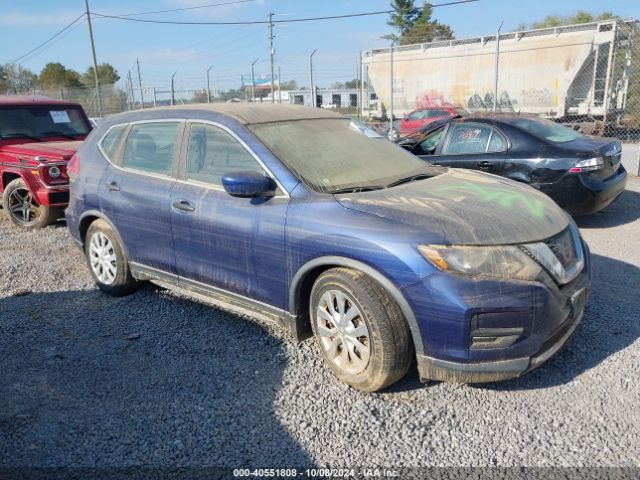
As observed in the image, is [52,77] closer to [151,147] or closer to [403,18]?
[403,18]

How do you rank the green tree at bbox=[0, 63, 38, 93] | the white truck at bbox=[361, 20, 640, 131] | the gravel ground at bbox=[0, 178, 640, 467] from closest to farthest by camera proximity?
the gravel ground at bbox=[0, 178, 640, 467] < the white truck at bbox=[361, 20, 640, 131] < the green tree at bbox=[0, 63, 38, 93]

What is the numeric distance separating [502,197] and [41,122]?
7.48 m

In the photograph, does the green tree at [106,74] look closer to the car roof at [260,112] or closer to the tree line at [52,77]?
the tree line at [52,77]

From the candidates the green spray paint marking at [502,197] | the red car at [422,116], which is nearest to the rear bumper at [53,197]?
the green spray paint marking at [502,197]

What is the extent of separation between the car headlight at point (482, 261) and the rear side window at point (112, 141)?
3095 mm

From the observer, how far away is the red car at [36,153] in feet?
23.8

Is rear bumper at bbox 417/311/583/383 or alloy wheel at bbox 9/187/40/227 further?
alloy wheel at bbox 9/187/40/227

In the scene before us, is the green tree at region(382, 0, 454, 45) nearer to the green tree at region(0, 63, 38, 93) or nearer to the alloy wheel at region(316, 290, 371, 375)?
the green tree at region(0, 63, 38, 93)

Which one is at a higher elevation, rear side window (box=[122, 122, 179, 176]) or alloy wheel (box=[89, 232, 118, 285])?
rear side window (box=[122, 122, 179, 176])

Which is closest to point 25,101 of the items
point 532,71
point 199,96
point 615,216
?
point 615,216

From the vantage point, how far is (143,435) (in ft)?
9.48

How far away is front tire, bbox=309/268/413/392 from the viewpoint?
2.98 meters

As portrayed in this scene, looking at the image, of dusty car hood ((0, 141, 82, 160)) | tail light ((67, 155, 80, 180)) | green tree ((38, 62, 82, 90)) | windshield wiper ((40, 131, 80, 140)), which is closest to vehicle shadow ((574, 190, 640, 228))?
tail light ((67, 155, 80, 180))

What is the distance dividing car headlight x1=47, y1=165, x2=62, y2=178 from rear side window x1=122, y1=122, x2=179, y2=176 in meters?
3.17
